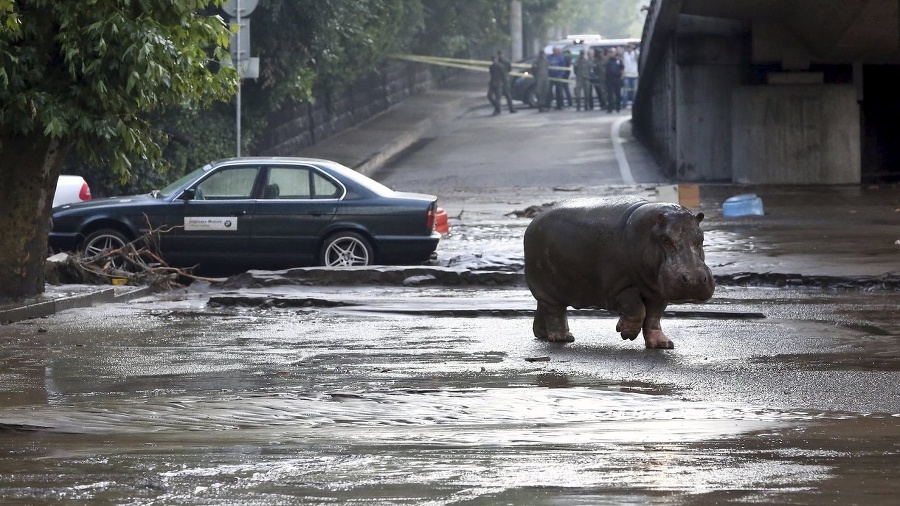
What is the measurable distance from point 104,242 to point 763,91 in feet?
49.3

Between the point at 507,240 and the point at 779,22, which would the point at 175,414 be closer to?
the point at 507,240

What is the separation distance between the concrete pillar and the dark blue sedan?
40562 mm

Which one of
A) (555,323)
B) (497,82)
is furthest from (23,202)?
(497,82)

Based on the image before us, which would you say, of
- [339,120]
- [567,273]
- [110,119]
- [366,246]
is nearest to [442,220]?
[366,246]

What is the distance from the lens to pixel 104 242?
1584 centimetres

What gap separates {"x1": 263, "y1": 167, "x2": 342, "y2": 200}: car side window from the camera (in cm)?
1595

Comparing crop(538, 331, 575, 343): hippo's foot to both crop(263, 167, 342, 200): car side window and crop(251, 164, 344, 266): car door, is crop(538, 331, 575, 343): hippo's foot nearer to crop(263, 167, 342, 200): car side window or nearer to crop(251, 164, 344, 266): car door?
crop(251, 164, 344, 266): car door

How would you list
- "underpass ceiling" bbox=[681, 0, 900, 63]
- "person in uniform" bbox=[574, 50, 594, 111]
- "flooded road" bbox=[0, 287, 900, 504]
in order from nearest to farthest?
"flooded road" bbox=[0, 287, 900, 504]
"underpass ceiling" bbox=[681, 0, 900, 63]
"person in uniform" bbox=[574, 50, 594, 111]

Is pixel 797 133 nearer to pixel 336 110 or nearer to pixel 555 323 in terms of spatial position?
pixel 336 110

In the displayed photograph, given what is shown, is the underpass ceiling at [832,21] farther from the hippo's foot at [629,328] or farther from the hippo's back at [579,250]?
the hippo's foot at [629,328]

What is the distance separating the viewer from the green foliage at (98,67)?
11828 millimetres

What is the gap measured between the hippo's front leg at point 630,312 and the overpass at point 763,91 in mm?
15622

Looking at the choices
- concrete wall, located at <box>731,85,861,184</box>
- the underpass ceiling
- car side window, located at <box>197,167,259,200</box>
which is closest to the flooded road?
car side window, located at <box>197,167,259,200</box>

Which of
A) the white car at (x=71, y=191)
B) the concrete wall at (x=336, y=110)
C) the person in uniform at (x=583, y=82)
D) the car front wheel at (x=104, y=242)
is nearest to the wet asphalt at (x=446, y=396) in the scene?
the car front wheel at (x=104, y=242)
